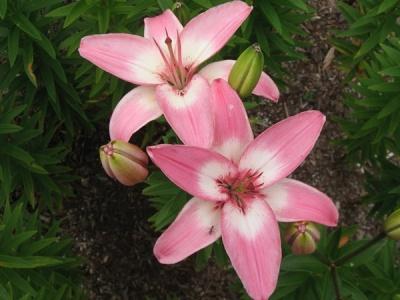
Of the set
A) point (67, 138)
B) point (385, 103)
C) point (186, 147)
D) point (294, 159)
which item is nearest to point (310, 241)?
point (294, 159)

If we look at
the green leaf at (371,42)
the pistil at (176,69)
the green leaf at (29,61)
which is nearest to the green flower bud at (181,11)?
the pistil at (176,69)

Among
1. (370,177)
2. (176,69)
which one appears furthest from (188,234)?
(370,177)

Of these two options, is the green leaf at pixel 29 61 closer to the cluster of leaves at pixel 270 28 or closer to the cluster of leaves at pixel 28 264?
the cluster of leaves at pixel 28 264

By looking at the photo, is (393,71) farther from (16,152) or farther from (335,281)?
(16,152)

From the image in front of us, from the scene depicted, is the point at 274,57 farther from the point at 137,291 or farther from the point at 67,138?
the point at 137,291

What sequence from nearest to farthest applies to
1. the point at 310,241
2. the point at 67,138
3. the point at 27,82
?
the point at 310,241 < the point at 27,82 < the point at 67,138

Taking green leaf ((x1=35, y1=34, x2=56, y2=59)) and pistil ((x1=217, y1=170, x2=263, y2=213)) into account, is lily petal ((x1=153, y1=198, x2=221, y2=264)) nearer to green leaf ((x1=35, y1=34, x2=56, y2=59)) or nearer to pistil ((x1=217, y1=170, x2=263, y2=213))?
pistil ((x1=217, y1=170, x2=263, y2=213))
